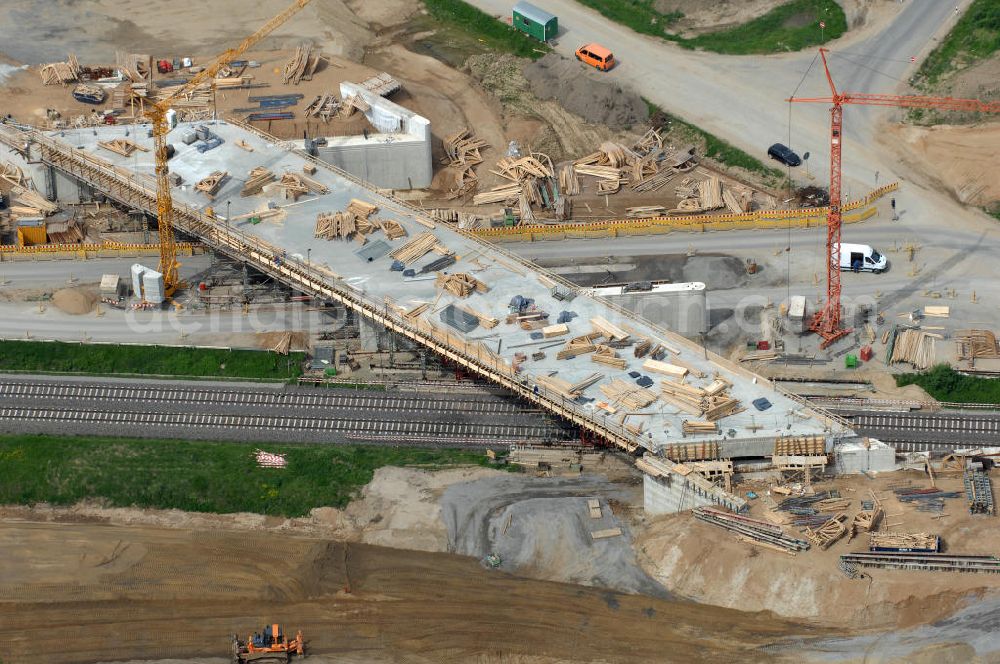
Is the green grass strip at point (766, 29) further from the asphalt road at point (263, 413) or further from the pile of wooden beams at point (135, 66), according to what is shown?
the asphalt road at point (263, 413)

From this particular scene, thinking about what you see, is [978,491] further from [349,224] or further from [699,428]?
[349,224]

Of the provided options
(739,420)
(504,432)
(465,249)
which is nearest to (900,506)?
(739,420)

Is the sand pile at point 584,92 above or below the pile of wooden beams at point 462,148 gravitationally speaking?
above

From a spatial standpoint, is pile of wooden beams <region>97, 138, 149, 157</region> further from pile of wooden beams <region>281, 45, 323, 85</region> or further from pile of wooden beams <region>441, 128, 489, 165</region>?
pile of wooden beams <region>441, 128, 489, 165</region>

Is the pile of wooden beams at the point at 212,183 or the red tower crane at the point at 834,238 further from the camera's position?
the pile of wooden beams at the point at 212,183

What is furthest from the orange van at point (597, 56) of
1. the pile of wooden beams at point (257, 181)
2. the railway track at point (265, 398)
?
the railway track at point (265, 398)

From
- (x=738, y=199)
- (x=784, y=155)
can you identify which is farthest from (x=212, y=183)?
(x=784, y=155)

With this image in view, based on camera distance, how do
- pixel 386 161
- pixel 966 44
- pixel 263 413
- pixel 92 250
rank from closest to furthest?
pixel 263 413
pixel 92 250
pixel 386 161
pixel 966 44
